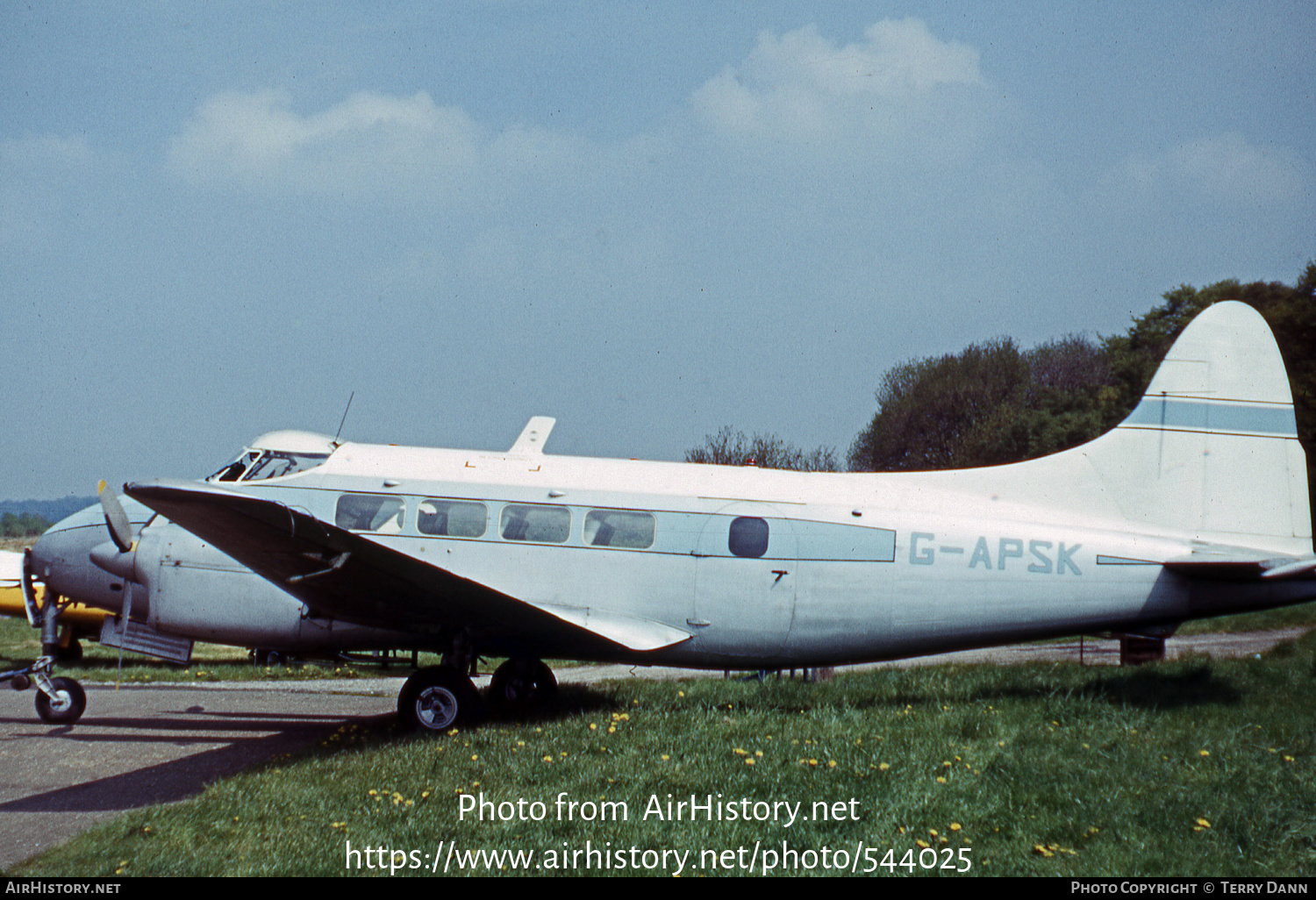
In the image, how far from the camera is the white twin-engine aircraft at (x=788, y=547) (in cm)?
908

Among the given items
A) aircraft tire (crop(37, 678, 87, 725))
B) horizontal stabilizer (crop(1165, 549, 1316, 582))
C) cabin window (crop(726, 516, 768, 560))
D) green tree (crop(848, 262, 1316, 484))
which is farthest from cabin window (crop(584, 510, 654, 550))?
green tree (crop(848, 262, 1316, 484))

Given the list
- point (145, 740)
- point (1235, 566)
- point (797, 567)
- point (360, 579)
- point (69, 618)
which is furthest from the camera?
point (69, 618)

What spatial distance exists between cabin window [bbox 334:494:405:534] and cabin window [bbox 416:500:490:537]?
246 mm

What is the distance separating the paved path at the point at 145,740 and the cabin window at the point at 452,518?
2739mm

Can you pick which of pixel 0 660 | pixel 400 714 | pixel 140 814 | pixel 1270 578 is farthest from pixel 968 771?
pixel 0 660

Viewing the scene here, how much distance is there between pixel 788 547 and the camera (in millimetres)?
9227

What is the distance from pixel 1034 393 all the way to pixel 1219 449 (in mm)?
36224

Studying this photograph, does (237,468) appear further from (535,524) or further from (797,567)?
(797,567)

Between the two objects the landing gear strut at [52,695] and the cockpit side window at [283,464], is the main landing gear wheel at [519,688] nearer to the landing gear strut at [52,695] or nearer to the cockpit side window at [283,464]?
the cockpit side window at [283,464]

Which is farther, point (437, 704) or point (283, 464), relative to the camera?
point (283, 464)

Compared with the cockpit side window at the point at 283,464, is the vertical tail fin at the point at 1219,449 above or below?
above

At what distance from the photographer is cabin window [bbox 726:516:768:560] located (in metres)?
9.23

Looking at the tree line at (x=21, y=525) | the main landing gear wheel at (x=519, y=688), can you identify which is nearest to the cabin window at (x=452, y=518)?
the main landing gear wheel at (x=519, y=688)

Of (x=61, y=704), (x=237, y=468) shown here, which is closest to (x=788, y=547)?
(x=237, y=468)
